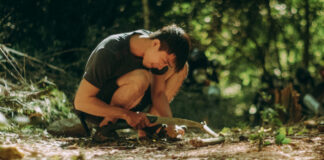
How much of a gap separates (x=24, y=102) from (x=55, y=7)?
2.02 metres

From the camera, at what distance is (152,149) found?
94.3 inches

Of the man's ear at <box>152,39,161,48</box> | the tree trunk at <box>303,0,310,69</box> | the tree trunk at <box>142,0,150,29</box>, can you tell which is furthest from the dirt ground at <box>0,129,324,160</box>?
the tree trunk at <box>303,0,310,69</box>

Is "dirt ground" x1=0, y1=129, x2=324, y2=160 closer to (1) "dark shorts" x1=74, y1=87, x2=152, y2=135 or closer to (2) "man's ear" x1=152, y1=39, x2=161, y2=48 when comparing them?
(1) "dark shorts" x1=74, y1=87, x2=152, y2=135

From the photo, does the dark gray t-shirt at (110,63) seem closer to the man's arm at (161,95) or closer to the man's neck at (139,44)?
the man's neck at (139,44)

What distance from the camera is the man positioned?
241 centimetres

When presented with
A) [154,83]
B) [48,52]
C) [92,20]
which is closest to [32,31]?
[48,52]

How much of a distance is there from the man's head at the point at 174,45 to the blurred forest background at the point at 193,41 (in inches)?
48.9

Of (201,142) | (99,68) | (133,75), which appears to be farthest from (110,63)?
(201,142)

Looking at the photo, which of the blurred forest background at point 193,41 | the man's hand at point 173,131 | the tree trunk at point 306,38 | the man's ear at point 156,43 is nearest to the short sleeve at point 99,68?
the man's ear at point 156,43

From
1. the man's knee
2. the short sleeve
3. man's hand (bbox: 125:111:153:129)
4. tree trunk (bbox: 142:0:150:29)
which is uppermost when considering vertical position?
tree trunk (bbox: 142:0:150:29)

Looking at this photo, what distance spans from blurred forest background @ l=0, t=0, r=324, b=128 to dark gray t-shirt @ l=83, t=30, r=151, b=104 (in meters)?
1.04

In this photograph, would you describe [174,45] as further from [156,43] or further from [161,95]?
[161,95]

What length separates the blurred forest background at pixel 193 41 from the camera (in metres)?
3.85

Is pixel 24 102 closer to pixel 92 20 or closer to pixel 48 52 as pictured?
pixel 48 52
